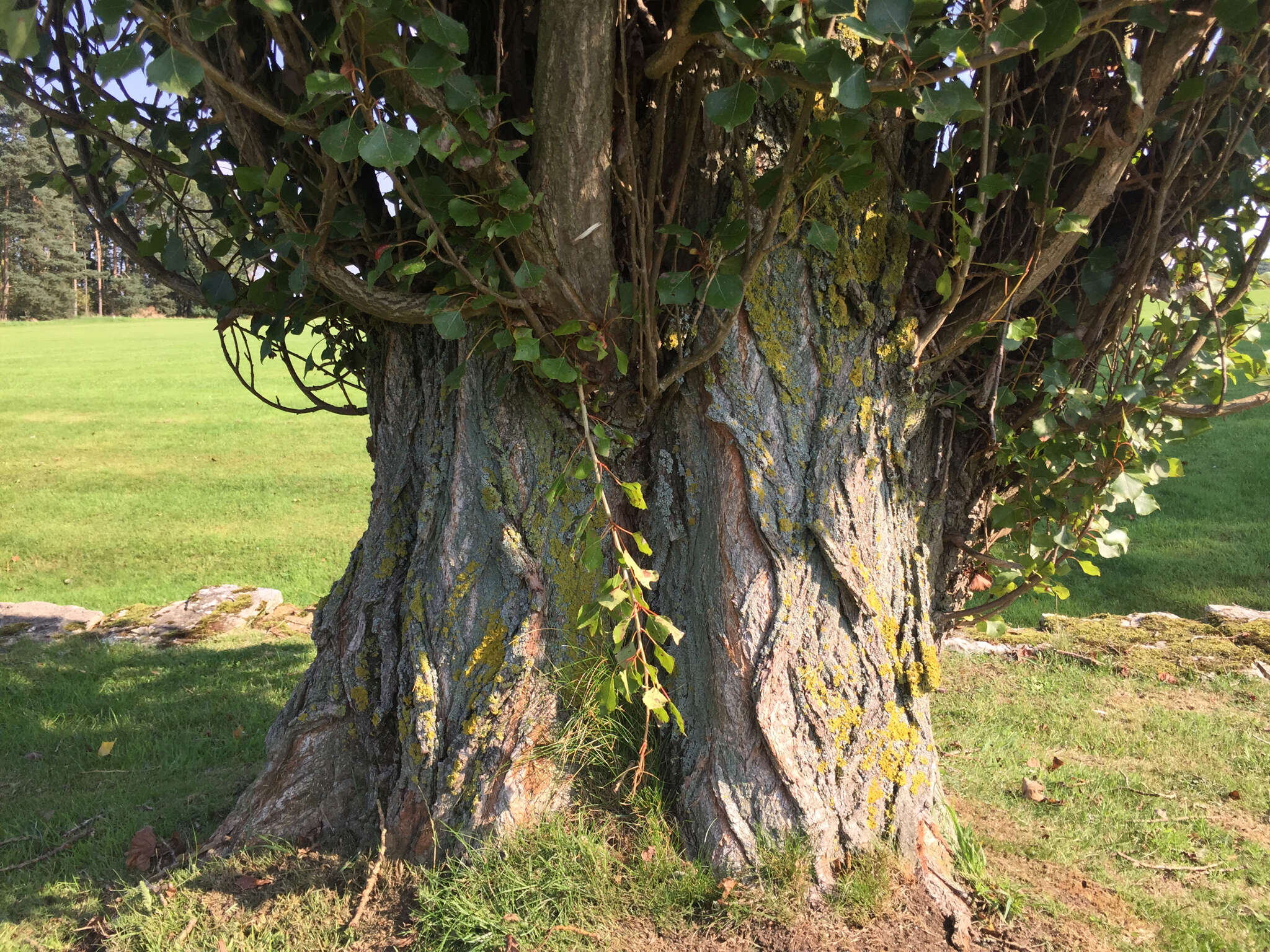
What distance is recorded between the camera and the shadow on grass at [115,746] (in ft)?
9.76

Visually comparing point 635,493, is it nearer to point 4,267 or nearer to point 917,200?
point 917,200

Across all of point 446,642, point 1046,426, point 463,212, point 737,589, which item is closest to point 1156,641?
point 1046,426

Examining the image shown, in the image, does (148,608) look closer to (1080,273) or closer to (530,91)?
(530,91)

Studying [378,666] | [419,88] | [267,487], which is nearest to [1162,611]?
[378,666]

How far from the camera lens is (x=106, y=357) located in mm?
24953

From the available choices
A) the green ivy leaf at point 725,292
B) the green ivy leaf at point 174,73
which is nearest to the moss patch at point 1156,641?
the green ivy leaf at point 725,292

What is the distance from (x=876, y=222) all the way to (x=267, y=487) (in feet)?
32.6

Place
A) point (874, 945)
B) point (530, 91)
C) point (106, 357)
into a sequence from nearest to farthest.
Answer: point (874, 945) < point (530, 91) < point (106, 357)

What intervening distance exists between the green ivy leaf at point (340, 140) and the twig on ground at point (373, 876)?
185 centimetres

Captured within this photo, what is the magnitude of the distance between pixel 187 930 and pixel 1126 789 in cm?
318

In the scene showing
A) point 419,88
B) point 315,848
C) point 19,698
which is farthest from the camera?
point 19,698

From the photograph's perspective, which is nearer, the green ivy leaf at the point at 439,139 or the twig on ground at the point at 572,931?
the green ivy leaf at the point at 439,139

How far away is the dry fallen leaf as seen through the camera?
325 centimetres

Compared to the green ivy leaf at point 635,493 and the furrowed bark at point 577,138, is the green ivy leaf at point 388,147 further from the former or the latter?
the green ivy leaf at point 635,493
